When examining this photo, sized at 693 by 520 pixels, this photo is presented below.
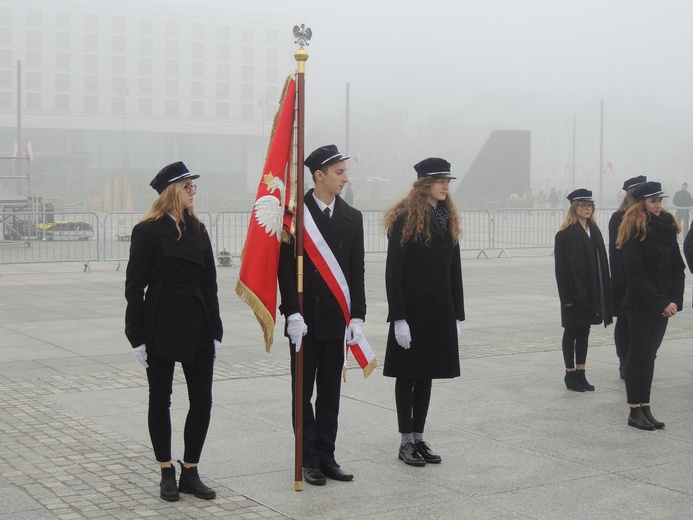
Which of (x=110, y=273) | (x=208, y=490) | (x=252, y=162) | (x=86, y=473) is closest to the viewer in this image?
(x=208, y=490)

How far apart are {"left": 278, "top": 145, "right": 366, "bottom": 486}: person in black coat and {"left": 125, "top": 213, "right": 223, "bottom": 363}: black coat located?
52 centimetres

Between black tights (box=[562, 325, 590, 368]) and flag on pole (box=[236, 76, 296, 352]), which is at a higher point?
flag on pole (box=[236, 76, 296, 352])

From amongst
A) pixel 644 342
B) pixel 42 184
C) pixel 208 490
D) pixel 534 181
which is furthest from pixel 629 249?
pixel 534 181

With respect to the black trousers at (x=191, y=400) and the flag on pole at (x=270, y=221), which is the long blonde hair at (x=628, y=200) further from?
the black trousers at (x=191, y=400)

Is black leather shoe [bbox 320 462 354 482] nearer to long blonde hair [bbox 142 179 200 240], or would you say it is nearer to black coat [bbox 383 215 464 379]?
black coat [bbox 383 215 464 379]

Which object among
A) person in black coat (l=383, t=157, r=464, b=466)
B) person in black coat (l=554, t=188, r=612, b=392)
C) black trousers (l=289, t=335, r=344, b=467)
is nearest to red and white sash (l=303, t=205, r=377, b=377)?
black trousers (l=289, t=335, r=344, b=467)

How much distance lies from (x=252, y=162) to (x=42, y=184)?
18815mm

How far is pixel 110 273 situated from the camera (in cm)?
1895

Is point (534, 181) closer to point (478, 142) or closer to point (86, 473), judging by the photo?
point (478, 142)

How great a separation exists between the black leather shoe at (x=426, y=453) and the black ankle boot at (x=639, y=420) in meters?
1.69

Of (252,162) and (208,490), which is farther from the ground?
(252,162)

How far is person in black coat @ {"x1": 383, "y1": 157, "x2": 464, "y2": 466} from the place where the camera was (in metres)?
6.06

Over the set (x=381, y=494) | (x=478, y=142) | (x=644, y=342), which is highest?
(x=478, y=142)

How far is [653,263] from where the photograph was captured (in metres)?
7.23
